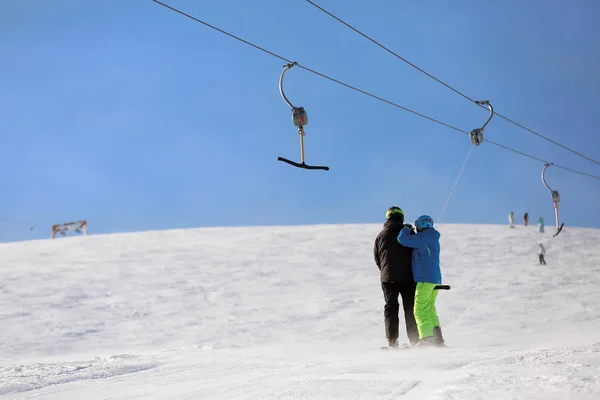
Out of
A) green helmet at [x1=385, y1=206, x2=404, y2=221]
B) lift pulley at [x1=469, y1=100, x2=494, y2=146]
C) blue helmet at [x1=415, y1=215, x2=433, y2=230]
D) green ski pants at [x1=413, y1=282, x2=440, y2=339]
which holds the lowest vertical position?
green ski pants at [x1=413, y1=282, x2=440, y2=339]

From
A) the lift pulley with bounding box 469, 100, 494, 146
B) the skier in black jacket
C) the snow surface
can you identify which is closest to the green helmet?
the skier in black jacket

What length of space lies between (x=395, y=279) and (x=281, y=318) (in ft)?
19.7

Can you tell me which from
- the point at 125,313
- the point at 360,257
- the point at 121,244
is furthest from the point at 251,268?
the point at 121,244

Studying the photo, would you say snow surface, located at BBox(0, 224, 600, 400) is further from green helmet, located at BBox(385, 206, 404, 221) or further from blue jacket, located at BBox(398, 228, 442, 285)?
green helmet, located at BBox(385, 206, 404, 221)

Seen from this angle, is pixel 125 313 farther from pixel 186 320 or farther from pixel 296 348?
pixel 296 348

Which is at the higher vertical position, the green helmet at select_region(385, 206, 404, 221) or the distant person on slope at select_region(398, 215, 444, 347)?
the green helmet at select_region(385, 206, 404, 221)

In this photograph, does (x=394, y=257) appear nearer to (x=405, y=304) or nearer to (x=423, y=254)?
(x=423, y=254)

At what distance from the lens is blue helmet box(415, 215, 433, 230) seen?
302 inches

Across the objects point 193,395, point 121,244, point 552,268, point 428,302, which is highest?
point 121,244

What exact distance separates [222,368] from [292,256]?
53.2 ft

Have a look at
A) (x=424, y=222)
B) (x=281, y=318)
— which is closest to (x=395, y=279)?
(x=424, y=222)

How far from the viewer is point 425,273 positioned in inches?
297

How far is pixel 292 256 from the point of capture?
877 inches

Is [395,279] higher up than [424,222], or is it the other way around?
[424,222]
